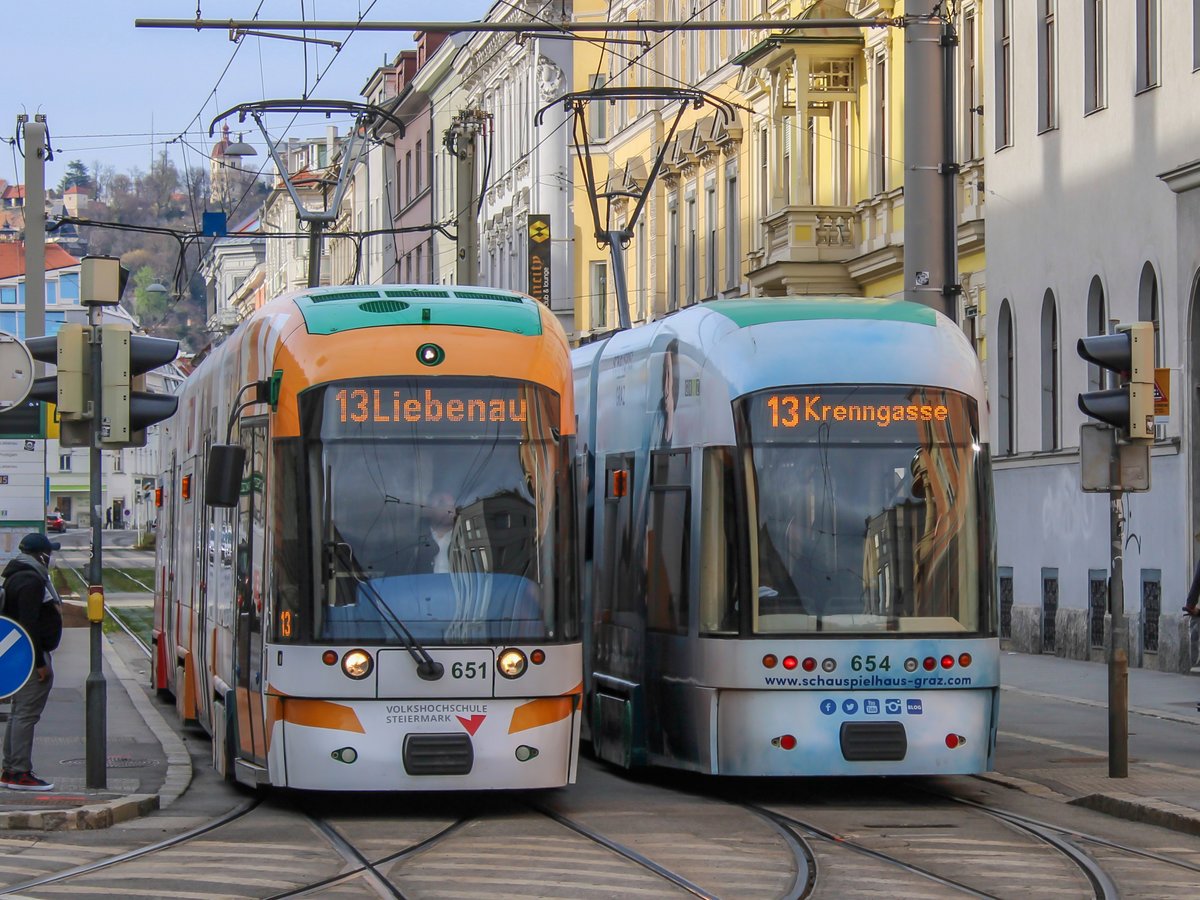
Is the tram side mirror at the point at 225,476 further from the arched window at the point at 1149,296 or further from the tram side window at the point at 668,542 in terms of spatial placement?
the arched window at the point at 1149,296

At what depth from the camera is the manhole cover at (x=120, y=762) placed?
1716cm

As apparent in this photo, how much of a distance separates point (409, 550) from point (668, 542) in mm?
2417

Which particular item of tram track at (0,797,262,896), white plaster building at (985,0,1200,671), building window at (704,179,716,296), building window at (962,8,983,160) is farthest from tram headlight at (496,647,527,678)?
building window at (704,179,716,296)

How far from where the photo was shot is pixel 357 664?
1348 centimetres

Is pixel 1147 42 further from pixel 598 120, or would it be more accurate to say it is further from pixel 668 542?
pixel 598 120

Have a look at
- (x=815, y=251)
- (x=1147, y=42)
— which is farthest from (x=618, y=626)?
(x=815, y=251)

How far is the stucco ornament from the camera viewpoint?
58969 mm

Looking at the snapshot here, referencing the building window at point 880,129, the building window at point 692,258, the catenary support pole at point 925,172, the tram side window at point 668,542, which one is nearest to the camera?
the tram side window at point 668,542

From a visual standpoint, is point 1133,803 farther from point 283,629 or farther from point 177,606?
point 177,606

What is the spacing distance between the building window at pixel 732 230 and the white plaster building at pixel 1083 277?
11648 millimetres

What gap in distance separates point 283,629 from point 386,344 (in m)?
1.79

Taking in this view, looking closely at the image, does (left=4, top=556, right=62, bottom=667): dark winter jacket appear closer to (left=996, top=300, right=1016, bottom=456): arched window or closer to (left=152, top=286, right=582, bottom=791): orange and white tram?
→ (left=152, top=286, right=582, bottom=791): orange and white tram

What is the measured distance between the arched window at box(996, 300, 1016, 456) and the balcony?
4434mm

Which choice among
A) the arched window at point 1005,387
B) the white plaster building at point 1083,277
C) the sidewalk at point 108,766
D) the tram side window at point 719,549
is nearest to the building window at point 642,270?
the arched window at point 1005,387
